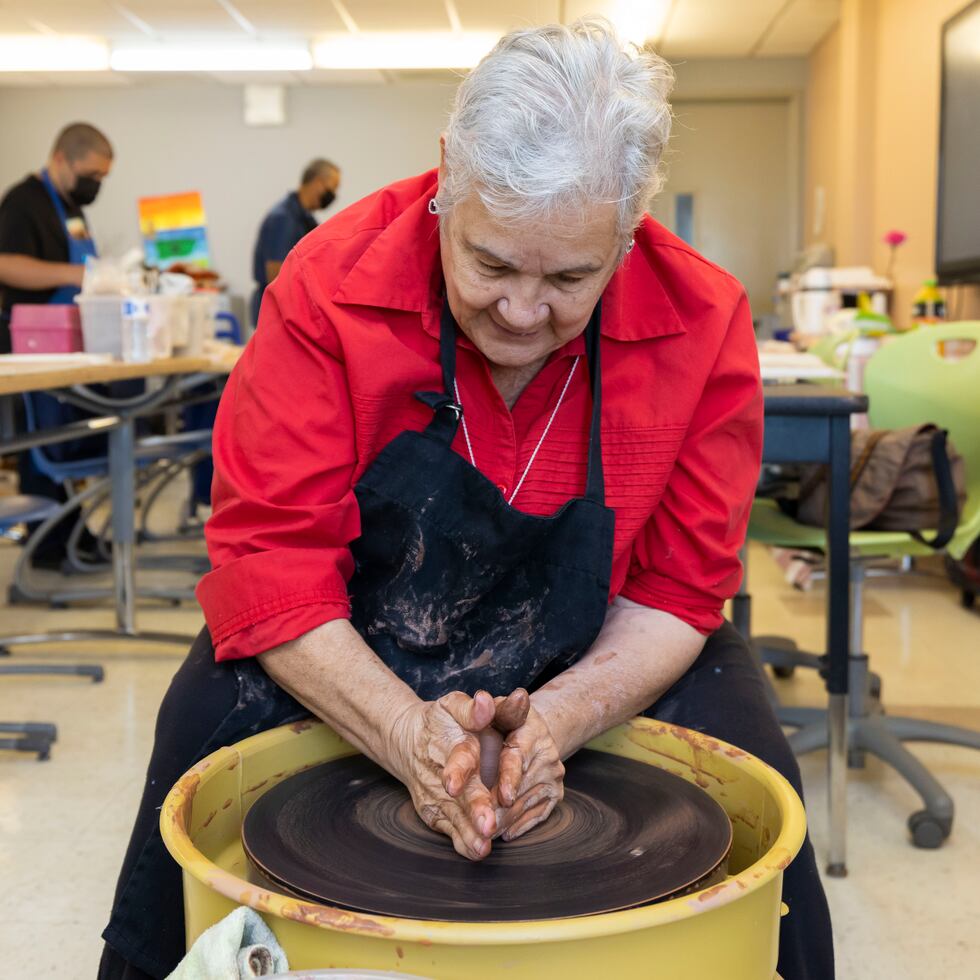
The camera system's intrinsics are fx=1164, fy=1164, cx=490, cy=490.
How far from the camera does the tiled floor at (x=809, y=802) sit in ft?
5.54

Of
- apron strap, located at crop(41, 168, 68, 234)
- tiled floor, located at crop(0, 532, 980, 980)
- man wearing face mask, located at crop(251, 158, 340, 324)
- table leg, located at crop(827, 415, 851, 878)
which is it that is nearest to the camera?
tiled floor, located at crop(0, 532, 980, 980)

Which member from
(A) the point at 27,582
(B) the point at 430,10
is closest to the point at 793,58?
(B) the point at 430,10

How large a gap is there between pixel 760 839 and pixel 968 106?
3.97 meters

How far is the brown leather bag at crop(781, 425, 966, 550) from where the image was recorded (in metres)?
2.10

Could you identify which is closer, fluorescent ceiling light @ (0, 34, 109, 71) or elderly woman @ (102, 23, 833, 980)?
elderly woman @ (102, 23, 833, 980)

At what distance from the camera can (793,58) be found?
8242 millimetres

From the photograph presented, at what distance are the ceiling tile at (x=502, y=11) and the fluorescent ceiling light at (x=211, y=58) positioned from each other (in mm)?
1324

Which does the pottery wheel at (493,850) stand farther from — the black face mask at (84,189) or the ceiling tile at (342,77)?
the ceiling tile at (342,77)

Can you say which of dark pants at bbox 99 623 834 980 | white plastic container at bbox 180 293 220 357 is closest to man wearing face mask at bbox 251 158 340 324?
white plastic container at bbox 180 293 220 357

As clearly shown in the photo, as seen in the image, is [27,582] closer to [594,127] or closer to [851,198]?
[594,127]

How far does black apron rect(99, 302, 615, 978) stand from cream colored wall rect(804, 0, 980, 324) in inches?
152

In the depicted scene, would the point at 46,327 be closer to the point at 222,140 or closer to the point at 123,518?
the point at 123,518

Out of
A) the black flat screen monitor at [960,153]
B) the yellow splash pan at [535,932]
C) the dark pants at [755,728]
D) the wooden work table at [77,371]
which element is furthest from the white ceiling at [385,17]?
the yellow splash pan at [535,932]

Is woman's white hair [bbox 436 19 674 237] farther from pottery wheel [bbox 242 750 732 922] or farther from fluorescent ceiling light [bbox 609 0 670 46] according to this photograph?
fluorescent ceiling light [bbox 609 0 670 46]
